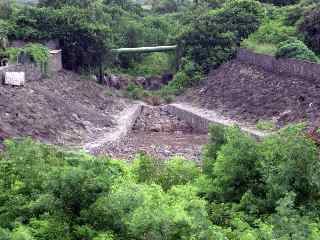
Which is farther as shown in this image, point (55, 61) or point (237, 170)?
point (55, 61)

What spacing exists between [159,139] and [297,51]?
27.5 feet

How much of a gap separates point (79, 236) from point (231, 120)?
955 inches

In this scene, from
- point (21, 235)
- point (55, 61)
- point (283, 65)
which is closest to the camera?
point (21, 235)

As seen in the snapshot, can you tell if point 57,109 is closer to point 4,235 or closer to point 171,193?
point 171,193

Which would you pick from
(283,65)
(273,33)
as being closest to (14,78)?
(283,65)

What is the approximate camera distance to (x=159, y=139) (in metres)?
37.7

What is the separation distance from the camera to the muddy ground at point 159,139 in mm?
31906

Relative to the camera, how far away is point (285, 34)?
146ft

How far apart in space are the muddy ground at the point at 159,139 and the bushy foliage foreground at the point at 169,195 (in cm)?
1092

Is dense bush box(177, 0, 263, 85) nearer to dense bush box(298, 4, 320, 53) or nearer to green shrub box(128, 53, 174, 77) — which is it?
green shrub box(128, 53, 174, 77)

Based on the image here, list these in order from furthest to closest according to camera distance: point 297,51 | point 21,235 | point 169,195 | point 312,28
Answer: point 312,28 → point 297,51 → point 169,195 → point 21,235

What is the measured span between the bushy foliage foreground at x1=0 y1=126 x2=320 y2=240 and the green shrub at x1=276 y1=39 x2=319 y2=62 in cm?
1965

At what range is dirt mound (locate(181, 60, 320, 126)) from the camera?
35.0 meters

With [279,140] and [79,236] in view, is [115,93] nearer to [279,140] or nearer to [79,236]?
[279,140]
